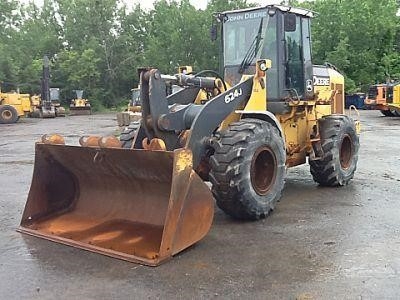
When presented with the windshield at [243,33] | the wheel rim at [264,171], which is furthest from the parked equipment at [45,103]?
the wheel rim at [264,171]

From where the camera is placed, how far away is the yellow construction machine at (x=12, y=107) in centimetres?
3136

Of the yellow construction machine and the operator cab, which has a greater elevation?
the operator cab

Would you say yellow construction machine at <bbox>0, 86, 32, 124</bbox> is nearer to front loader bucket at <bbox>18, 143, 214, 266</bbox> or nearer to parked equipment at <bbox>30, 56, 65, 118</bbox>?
parked equipment at <bbox>30, 56, 65, 118</bbox>

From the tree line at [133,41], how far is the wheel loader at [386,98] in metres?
9.52

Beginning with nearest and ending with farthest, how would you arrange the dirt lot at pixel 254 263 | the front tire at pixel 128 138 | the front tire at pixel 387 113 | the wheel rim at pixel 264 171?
the dirt lot at pixel 254 263 → the wheel rim at pixel 264 171 → the front tire at pixel 128 138 → the front tire at pixel 387 113

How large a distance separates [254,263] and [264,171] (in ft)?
6.32

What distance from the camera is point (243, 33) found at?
765cm

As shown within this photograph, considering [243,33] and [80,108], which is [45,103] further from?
[243,33]

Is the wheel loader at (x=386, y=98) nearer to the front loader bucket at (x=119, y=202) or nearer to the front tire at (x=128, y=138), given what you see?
the front tire at (x=128, y=138)

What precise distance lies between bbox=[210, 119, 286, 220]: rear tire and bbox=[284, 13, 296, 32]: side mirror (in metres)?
1.60

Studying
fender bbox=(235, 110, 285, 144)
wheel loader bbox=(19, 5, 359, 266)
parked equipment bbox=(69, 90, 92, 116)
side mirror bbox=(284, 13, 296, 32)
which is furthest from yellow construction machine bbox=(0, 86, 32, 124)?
fender bbox=(235, 110, 285, 144)

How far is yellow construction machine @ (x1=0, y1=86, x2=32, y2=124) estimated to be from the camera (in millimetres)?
31359

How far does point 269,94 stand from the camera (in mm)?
7605

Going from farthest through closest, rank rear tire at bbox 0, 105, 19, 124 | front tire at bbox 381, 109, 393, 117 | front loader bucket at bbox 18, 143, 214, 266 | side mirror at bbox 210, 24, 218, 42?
rear tire at bbox 0, 105, 19, 124 → front tire at bbox 381, 109, 393, 117 → side mirror at bbox 210, 24, 218, 42 → front loader bucket at bbox 18, 143, 214, 266
